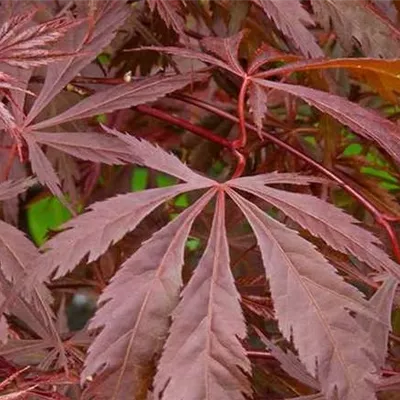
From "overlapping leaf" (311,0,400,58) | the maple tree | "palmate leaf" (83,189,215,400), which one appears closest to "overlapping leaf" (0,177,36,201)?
the maple tree

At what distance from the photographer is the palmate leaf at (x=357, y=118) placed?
60 centimetres

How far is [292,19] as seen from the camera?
0.66 meters

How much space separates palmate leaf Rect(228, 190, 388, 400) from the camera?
1.77 ft

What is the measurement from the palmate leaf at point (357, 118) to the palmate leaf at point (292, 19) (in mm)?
60

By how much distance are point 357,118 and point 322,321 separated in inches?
5.3

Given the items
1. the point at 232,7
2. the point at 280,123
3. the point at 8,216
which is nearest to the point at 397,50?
the point at 232,7

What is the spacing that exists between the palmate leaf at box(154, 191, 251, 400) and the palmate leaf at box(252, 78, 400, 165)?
0.43 feet

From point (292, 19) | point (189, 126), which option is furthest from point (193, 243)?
point (292, 19)

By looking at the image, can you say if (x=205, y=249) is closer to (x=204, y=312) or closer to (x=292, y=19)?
(x=204, y=312)

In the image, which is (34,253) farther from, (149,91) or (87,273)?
(87,273)

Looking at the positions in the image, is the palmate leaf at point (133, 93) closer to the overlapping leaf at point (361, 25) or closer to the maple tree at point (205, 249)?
the maple tree at point (205, 249)

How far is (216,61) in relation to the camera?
0.63m

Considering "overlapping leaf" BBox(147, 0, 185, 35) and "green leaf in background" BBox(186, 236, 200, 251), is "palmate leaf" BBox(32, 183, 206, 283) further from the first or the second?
"green leaf in background" BBox(186, 236, 200, 251)

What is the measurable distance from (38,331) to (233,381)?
0.65 ft
